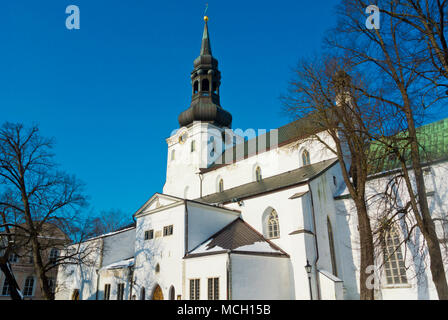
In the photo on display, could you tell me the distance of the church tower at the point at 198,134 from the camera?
1307 inches

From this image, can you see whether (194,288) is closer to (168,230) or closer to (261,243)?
(168,230)

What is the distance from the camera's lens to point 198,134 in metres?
33.4

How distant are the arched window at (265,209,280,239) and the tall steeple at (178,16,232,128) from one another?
1523 centimetres

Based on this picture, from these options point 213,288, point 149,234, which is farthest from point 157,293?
point 213,288

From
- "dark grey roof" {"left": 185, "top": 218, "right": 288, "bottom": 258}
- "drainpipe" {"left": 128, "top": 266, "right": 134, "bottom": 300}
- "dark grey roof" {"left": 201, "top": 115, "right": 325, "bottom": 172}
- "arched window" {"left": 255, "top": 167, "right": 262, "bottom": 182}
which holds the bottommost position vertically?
"drainpipe" {"left": 128, "top": 266, "right": 134, "bottom": 300}

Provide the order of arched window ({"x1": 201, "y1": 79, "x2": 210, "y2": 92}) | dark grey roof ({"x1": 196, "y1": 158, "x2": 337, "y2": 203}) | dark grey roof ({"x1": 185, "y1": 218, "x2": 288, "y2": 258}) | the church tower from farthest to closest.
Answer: arched window ({"x1": 201, "y1": 79, "x2": 210, "y2": 92}), the church tower, dark grey roof ({"x1": 196, "y1": 158, "x2": 337, "y2": 203}), dark grey roof ({"x1": 185, "y1": 218, "x2": 288, "y2": 258})

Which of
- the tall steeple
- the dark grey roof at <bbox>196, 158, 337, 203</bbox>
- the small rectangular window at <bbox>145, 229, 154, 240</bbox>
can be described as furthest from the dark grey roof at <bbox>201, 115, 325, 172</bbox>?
the small rectangular window at <bbox>145, 229, 154, 240</bbox>

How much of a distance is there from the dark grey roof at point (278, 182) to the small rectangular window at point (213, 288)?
6.95 meters

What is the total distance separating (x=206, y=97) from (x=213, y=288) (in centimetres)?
2176

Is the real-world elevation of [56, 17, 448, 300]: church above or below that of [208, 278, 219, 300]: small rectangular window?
above

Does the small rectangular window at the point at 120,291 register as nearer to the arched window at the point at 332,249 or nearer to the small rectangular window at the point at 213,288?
the small rectangular window at the point at 213,288

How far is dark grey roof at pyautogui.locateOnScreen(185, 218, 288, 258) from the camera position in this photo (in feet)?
58.5

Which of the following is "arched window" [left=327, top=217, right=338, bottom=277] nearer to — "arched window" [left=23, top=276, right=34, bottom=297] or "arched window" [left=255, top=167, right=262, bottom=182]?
"arched window" [left=255, top=167, right=262, bottom=182]
